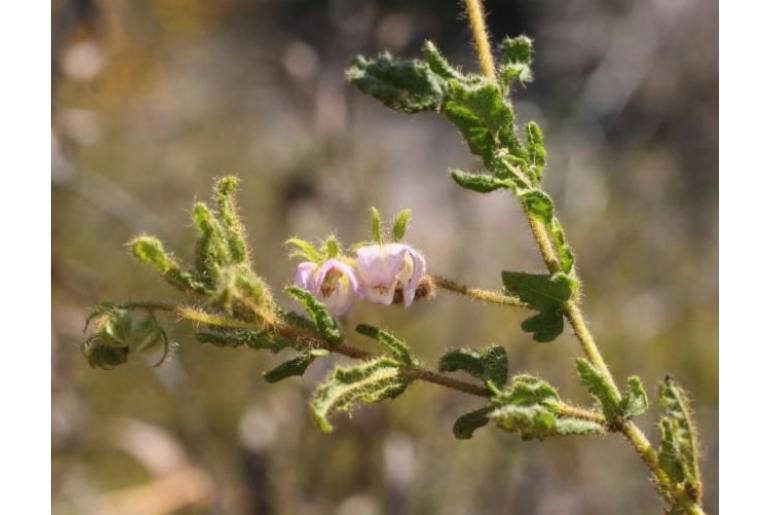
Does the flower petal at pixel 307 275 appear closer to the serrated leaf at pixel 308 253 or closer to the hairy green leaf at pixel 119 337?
the serrated leaf at pixel 308 253

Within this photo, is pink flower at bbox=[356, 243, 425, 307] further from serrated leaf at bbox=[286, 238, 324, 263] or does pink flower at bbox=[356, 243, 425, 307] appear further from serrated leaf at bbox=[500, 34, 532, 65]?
serrated leaf at bbox=[500, 34, 532, 65]

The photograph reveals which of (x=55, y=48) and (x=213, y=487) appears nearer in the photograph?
(x=55, y=48)

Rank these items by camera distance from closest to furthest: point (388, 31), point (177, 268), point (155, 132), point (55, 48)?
point (177, 268) → point (55, 48) → point (388, 31) → point (155, 132)

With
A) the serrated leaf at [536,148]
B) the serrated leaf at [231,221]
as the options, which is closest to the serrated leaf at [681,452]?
the serrated leaf at [536,148]

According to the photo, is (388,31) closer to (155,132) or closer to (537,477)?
(537,477)

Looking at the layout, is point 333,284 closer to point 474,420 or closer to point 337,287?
point 337,287

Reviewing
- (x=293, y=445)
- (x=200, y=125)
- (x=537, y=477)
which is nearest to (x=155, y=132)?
(x=200, y=125)
